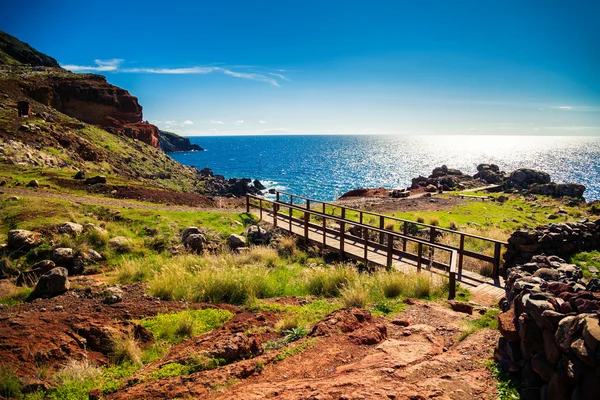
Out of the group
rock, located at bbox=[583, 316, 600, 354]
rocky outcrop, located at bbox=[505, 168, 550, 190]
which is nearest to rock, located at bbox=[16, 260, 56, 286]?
rock, located at bbox=[583, 316, 600, 354]

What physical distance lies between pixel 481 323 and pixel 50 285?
377 inches

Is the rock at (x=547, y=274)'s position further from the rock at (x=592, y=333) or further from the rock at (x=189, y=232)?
the rock at (x=189, y=232)

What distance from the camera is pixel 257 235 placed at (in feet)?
52.0

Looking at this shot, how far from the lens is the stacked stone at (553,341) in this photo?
3.10 m

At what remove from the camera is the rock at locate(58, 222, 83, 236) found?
12.7 m

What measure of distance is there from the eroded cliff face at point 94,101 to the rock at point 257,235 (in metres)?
56.5

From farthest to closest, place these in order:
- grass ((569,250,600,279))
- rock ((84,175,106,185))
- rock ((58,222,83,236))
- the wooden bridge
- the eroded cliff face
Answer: the eroded cliff face → rock ((84,175,106,185)) → rock ((58,222,83,236)) → the wooden bridge → grass ((569,250,600,279))

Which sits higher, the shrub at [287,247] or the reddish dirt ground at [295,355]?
the reddish dirt ground at [295,355]

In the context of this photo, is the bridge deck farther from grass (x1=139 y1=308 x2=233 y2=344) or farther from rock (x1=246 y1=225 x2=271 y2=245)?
grass (x1=139 y1=308 x2=233 y2=344)

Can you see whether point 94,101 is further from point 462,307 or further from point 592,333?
point 592,333

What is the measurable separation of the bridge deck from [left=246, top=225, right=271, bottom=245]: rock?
1380 mm

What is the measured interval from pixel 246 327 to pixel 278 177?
245ft

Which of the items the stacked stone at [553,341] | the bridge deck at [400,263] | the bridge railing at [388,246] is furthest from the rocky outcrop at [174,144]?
the stacked stone at [553,341]

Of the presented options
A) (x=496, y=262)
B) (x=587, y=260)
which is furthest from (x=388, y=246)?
(x=587, y=260)
